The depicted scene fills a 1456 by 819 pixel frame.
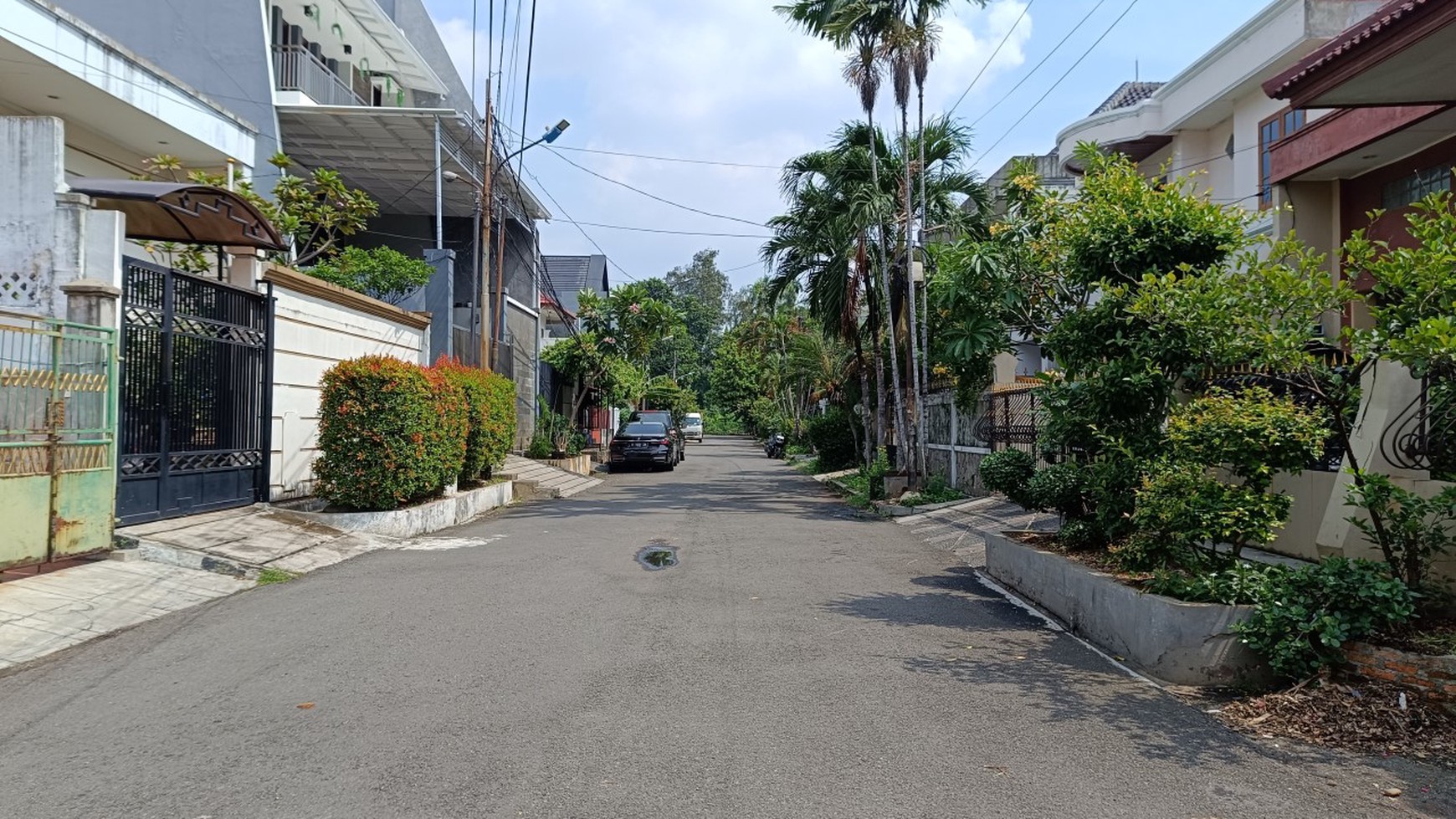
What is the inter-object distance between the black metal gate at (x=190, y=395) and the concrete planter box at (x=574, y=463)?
1277 centimetres

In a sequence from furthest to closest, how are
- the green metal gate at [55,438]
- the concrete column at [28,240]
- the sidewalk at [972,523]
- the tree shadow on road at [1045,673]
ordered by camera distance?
the sidewalk at [972,523]
the concrete column at [28,240]
the green metal gate at [55,438]
the tree shadow on road at [1045,673]

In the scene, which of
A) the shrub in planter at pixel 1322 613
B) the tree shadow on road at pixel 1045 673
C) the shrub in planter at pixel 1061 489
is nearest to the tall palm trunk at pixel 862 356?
the shrub in planter at pixel 1061 489

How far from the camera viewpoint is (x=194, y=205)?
441 inches

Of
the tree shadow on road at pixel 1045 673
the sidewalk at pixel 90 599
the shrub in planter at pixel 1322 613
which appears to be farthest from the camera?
the sidewalk at pixel 90 599

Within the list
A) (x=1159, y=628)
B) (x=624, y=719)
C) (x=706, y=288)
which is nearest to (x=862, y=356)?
(x=1159, y=628)

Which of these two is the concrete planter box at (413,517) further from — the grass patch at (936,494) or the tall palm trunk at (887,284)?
the tall palm trunk at (887,284)

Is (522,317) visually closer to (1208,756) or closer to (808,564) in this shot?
(808,564)

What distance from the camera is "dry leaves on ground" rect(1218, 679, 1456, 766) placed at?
4934 mm

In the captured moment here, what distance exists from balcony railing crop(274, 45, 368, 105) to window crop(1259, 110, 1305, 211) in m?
20.1

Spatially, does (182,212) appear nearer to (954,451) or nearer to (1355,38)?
(1355,38)

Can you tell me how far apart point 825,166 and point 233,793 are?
19398 millimetres

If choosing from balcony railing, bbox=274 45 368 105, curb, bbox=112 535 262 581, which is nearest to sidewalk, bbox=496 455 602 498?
balcony railing, bbox=274 45 368 105

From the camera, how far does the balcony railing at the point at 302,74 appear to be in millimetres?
21859

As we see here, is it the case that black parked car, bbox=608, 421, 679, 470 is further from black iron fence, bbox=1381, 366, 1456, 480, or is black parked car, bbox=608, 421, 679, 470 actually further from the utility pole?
black iron fence, bbox=1381, 366, 1456, 480
